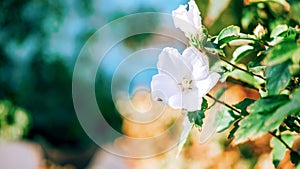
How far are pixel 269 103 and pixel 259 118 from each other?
1 cm

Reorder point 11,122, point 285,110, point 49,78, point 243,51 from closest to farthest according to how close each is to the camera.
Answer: point 285,110, point 243,51, point 11,122, point 49,78

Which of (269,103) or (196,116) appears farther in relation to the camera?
(196,116)

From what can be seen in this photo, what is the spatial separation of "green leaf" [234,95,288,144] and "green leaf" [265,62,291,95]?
0.02 meters

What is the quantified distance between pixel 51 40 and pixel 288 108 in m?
5.37

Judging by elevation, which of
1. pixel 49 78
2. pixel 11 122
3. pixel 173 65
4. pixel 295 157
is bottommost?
pixel 49 78

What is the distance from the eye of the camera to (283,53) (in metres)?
0.38

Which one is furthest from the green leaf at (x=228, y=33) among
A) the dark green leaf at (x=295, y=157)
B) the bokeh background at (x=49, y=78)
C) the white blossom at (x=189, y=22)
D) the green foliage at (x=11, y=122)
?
the green foliage at (x=11, y=122)

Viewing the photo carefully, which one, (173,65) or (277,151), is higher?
(173,65)

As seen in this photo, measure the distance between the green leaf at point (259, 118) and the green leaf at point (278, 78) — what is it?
2cm

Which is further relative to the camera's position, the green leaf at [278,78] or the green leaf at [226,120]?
the green leaf at [226,120]

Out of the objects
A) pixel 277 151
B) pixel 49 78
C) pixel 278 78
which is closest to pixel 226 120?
pixel 277 151

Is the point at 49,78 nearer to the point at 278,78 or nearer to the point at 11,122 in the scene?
the point at 11,122

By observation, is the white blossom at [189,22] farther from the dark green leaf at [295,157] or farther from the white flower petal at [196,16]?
the dark green leaf at [295,157]

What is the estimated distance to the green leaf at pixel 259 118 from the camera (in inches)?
15.0
